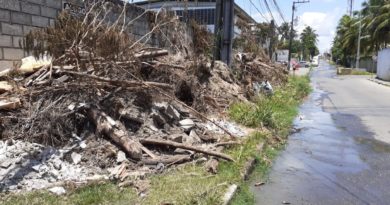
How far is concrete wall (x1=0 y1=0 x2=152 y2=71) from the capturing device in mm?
7512

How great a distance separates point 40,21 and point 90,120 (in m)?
2.95

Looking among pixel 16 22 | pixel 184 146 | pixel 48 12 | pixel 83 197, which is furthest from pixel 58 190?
pixel 48 12

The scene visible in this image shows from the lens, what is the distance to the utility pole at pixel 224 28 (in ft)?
47.0

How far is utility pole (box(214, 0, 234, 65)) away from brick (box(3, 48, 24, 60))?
7.65 meters

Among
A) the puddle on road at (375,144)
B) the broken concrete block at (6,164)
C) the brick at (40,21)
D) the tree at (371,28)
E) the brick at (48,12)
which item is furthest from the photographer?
the tree at (371,28)

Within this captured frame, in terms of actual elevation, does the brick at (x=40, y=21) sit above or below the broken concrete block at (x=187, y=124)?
above

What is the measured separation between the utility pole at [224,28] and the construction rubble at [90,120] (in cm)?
577

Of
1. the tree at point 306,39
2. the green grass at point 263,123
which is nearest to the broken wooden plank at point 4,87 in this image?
the green grass at point 263,123

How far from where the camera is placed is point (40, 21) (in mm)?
8375

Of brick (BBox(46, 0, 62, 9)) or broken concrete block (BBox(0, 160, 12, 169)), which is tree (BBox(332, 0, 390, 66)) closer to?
brick (BBox(46, 0, 62, 9))

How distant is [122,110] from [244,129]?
3.52 meters

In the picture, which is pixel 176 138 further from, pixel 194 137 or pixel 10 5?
pixel 10 5

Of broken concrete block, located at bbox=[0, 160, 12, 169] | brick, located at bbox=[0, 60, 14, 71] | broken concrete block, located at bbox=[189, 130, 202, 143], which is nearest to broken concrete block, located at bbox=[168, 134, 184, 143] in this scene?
broken concrete block, located at bbox=[189, 130, 202, 143]

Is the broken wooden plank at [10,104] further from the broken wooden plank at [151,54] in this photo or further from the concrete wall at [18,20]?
the broken wooden plank at [151,54]
